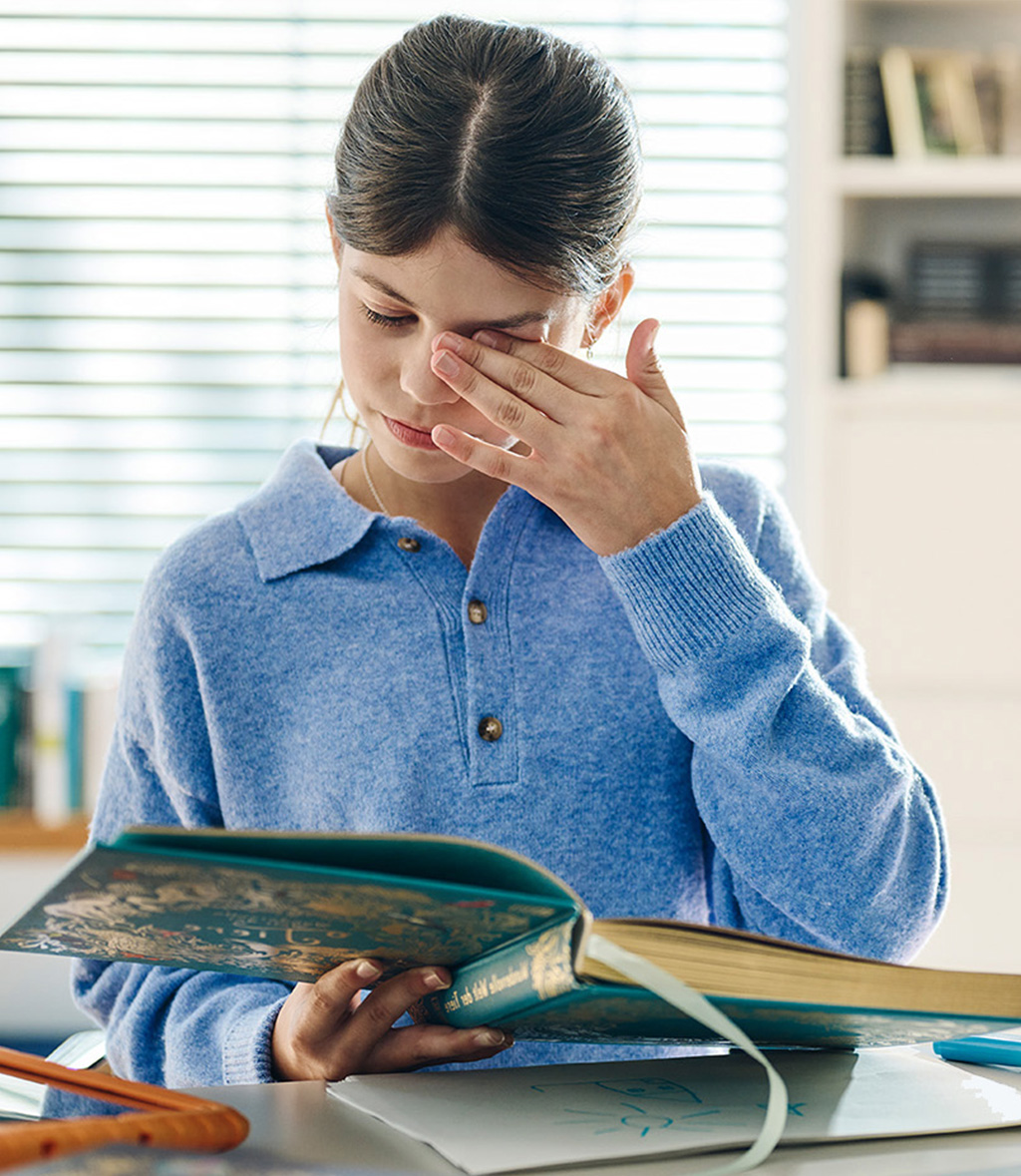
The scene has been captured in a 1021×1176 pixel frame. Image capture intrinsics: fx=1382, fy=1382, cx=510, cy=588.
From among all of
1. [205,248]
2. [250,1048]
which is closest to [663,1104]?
[250,1048]

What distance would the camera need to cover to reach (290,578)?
1004mm

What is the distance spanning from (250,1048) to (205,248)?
2080mm

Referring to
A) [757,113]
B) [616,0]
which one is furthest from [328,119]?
[757,113]

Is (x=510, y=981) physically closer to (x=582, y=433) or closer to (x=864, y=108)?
(x=582, y=433)

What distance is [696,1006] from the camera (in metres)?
0.50

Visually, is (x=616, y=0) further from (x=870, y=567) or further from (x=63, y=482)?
(x=63, y=482)

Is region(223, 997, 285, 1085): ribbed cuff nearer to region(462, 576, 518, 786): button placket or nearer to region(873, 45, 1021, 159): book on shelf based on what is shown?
region(462, 576, 518, 786): button placket

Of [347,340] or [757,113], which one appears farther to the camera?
[757,113]

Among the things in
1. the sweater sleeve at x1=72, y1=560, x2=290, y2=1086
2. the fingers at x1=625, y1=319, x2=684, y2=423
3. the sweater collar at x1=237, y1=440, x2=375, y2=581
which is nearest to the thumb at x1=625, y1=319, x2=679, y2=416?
the fingers at x1=625, y1=319, x2=684, y2=423

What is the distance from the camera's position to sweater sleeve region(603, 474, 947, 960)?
0.81 m

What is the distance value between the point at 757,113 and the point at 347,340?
74.3 inches

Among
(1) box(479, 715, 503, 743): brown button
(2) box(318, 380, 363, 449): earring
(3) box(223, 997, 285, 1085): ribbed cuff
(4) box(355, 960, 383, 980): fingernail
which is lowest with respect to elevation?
(3) box(223, 997, 285, 1085): ribbed cuff

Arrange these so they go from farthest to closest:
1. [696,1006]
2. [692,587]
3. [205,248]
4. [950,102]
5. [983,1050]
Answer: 1. [205,248]
2. [950,102]
3. [692,587]
4. [983,1050]
5. [696,1006]

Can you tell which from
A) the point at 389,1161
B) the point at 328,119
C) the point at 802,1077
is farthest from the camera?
the point at 328,119
